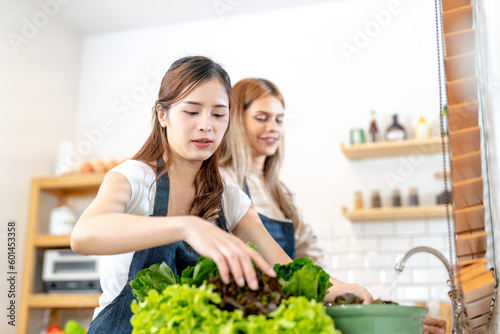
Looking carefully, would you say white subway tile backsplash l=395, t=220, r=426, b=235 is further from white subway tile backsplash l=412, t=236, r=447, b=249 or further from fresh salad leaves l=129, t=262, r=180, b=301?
fresh salad leaves l=129, t=262, r=180, b=301

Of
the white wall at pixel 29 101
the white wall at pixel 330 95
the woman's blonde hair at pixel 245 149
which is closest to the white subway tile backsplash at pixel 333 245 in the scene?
the white wall at pixel 330 95

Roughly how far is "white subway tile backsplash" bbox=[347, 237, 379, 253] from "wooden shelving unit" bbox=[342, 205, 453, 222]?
15 centimetres

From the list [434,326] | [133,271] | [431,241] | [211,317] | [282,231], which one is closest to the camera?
[211,317]

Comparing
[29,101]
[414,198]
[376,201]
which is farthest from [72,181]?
[414,198]

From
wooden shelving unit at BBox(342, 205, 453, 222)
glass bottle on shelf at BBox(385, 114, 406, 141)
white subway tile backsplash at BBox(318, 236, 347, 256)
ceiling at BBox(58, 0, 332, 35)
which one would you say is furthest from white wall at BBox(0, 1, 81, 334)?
glass bottle on shelf at BBox(385, 114, 406, 141)

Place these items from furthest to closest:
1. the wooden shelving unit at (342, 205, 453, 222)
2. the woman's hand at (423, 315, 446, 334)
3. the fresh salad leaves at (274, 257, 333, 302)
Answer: the wooden shelving unit at (342, 205, 453, 222)
the woman's hand at (423, 315, 446, 334)
the fresh salad leaves at (274, 257, 333, 302)

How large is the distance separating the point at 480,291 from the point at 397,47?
133 inches

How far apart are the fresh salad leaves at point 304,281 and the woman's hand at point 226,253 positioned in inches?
1.8

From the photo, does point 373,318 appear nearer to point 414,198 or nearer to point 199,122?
point 199,122

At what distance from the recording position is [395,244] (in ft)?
12.3

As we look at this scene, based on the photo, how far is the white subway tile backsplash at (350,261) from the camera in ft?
12.4

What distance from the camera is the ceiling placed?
4285 mm

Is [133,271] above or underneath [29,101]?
underneath

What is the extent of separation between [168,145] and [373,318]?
0.62 metres
